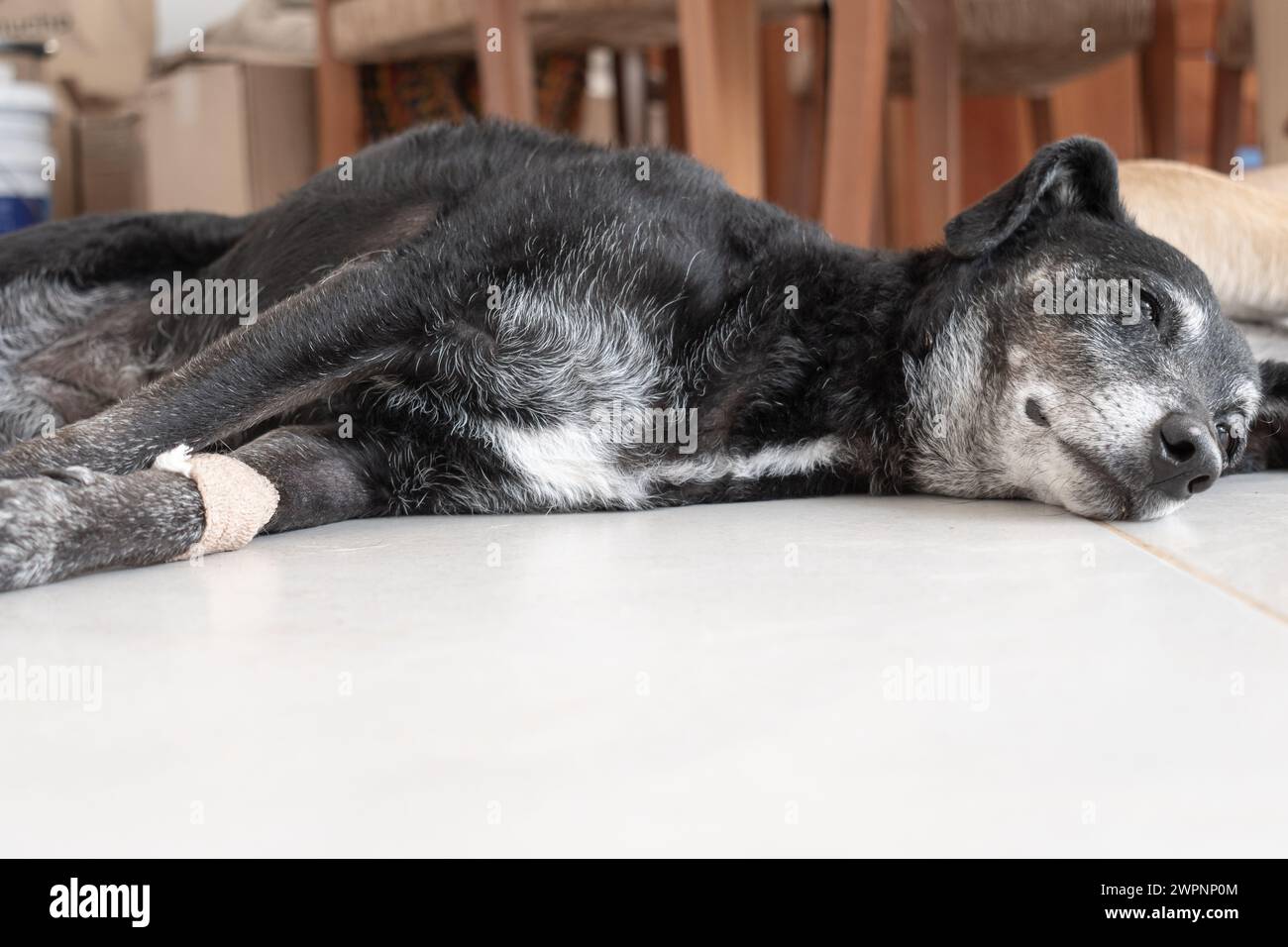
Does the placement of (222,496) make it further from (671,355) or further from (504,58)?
(504,58)

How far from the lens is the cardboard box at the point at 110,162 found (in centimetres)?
595

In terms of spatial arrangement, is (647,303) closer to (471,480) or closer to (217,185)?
(471,480)

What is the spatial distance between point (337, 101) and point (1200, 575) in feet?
12.9

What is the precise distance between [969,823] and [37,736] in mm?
699

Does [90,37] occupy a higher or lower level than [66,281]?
higher

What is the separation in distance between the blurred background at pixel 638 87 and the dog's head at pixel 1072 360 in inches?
54.5

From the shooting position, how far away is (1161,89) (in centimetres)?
539

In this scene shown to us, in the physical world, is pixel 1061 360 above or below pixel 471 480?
above

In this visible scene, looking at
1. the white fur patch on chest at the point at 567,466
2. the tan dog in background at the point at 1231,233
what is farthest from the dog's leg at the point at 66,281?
the tan dog in background at the point at 1231,233

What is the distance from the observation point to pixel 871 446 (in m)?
2.04

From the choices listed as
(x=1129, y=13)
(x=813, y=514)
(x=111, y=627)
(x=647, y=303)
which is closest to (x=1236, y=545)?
(x=813, y=514)

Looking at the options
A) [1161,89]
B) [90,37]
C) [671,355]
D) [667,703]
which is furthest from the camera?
[90,37]

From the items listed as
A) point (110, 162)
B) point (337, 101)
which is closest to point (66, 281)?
point (337, 101)

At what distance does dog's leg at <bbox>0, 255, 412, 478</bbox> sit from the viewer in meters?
1.64
